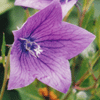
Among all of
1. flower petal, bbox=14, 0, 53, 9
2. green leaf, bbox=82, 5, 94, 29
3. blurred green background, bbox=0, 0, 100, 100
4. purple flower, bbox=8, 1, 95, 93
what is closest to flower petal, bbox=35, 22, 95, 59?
purple flower, bbox=8, 1, 95, 93

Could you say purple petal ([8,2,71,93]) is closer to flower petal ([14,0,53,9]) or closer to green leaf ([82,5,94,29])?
flower petal ([14,0,53,9])

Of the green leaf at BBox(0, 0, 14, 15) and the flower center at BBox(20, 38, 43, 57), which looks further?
the green leaf at BBox(0, 0, 14, 15)

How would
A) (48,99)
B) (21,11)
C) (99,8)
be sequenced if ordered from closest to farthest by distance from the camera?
(48,99), (21,11), (99,8)

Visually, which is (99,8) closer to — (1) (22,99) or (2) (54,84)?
(1) (22,99)

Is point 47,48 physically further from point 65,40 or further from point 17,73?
point 17,73

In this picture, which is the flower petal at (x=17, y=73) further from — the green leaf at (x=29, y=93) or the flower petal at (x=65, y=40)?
the green leaf at (x=29, y=93)

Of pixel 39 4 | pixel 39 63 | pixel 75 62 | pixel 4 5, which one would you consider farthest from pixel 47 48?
pixel 4 5

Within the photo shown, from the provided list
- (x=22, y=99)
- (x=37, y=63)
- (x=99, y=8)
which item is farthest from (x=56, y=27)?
(x=99, y=8)
